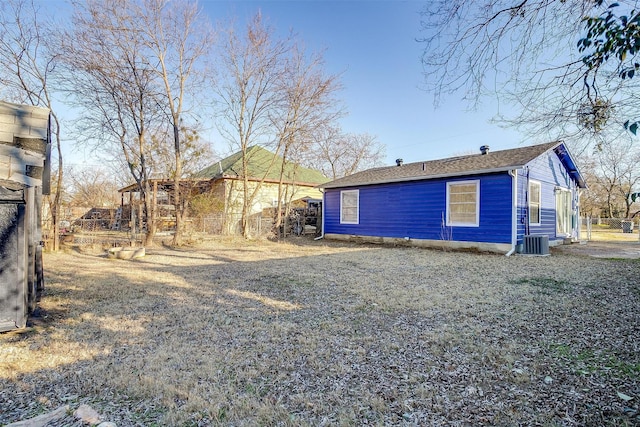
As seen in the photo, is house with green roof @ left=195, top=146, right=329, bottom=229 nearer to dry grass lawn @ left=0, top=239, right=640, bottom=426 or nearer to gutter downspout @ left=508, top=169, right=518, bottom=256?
gutter downspout @ left=508, top=169, right=518, bottom=256

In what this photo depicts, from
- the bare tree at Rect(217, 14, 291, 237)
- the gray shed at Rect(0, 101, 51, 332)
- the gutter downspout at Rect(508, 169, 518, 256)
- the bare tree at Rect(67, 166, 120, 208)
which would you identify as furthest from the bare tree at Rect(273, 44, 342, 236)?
the bare tree at Rect(67, 166, 120, 208)

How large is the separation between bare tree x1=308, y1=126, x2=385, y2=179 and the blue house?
11.7 metres

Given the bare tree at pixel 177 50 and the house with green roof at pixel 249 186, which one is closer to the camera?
the bare tree at pixel 177 50

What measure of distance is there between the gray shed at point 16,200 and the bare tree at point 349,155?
21.1 metres

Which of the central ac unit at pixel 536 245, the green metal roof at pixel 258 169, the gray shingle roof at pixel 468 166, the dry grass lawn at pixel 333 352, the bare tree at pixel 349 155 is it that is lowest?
the dry grass lawn at pixel 333 352

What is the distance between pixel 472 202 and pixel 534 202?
6.88 ft

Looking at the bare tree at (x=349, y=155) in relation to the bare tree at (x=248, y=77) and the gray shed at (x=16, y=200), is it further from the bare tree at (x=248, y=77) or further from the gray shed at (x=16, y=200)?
the gray shed at (x=16, y=200)

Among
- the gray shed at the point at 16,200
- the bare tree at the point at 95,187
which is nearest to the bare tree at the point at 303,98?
the gray shed at the point at 16,200

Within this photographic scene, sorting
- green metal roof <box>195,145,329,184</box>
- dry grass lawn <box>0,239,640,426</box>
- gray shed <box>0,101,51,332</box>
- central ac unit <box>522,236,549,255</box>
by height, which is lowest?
dry grass lawn <box>0,239,640,426</box>

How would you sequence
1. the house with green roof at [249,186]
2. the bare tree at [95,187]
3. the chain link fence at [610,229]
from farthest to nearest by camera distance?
1. the bare tree at [95,187]
2. the house with green roof at [249,186]
3. the chain link fence at [610,229]

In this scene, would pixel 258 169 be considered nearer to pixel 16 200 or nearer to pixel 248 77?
pixel 248 77

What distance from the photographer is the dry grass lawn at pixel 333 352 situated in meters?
2.03

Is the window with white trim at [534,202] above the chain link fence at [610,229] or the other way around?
above

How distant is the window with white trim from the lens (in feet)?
32.3
